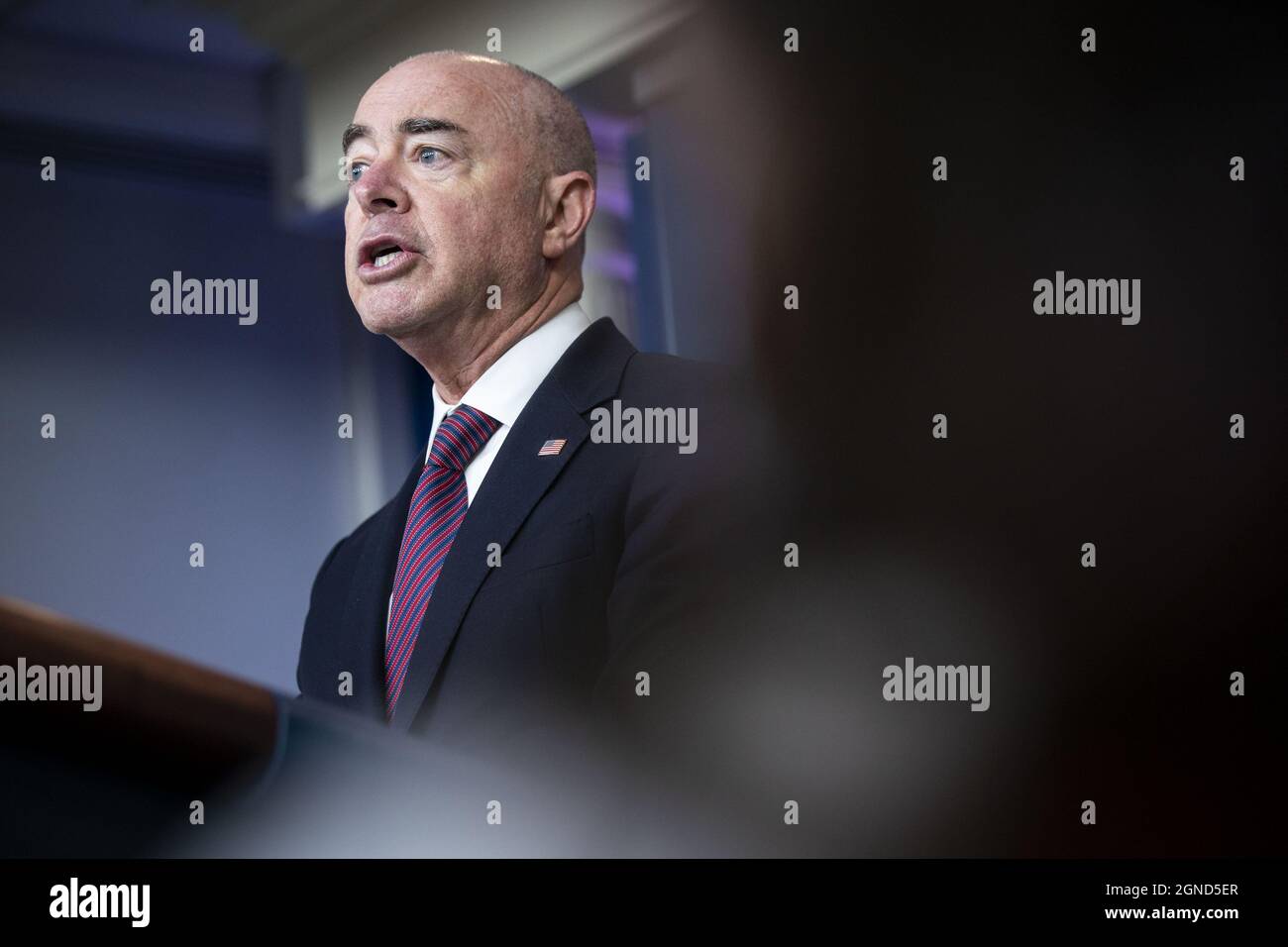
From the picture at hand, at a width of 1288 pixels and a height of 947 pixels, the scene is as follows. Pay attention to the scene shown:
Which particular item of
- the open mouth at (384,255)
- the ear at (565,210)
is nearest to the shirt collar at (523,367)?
the ear at (565,210)

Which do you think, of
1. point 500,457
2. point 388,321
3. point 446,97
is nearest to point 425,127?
point 446,97

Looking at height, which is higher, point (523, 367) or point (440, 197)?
point (440, 197)

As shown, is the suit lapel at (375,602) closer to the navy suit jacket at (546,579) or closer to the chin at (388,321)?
the navy suit jacket at (546,579)

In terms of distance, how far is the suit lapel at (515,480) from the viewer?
7.30 feet

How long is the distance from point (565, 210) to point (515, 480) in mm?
→ 469

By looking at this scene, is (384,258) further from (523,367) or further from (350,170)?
(523,367)

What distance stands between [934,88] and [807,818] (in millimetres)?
1295

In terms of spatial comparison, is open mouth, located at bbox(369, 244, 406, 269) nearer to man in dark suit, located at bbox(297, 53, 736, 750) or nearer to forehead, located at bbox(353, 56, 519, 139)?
man in dark suit, located at bbox(297, 53, 736, 750)

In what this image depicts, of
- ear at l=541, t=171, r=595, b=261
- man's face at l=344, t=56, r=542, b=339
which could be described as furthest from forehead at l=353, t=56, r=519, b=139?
ear at l=541, t=171, r=595, b=261

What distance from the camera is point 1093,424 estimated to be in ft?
7.77

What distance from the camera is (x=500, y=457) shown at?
89.8 inches

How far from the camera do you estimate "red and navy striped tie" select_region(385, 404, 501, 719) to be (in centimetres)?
226
